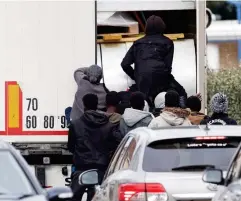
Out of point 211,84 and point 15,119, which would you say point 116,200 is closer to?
point 15,119

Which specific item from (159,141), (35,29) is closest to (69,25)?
(35,29)

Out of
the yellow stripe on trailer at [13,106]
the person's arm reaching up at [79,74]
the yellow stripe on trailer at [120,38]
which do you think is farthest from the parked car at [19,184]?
the yellow stripe on trailer at [120,38]

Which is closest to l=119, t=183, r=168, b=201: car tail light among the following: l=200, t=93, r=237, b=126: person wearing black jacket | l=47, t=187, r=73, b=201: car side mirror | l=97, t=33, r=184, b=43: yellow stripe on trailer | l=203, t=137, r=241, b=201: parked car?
l=203, t=137, r=241, b=201: parked car

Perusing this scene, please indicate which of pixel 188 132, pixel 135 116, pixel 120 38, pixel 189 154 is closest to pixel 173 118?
pixel 135 116

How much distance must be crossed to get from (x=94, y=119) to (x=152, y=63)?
221cm

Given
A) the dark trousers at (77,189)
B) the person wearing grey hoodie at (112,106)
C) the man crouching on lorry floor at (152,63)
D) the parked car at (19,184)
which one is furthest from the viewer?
the man crouching on lorry floor at (152,63)

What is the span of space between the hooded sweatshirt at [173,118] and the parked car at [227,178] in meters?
4.27

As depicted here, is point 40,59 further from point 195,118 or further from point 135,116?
point 195,118

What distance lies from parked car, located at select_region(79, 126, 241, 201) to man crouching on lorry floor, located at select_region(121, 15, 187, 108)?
559 centimetres

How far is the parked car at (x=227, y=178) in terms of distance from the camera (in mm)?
8513

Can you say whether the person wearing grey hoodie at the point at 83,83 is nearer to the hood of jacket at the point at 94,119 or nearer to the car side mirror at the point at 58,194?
the hood of jacket at the point at 94,119

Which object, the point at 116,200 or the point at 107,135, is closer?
the point at 116,200

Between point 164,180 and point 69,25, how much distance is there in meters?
6.08

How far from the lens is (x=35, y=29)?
15117 mm
